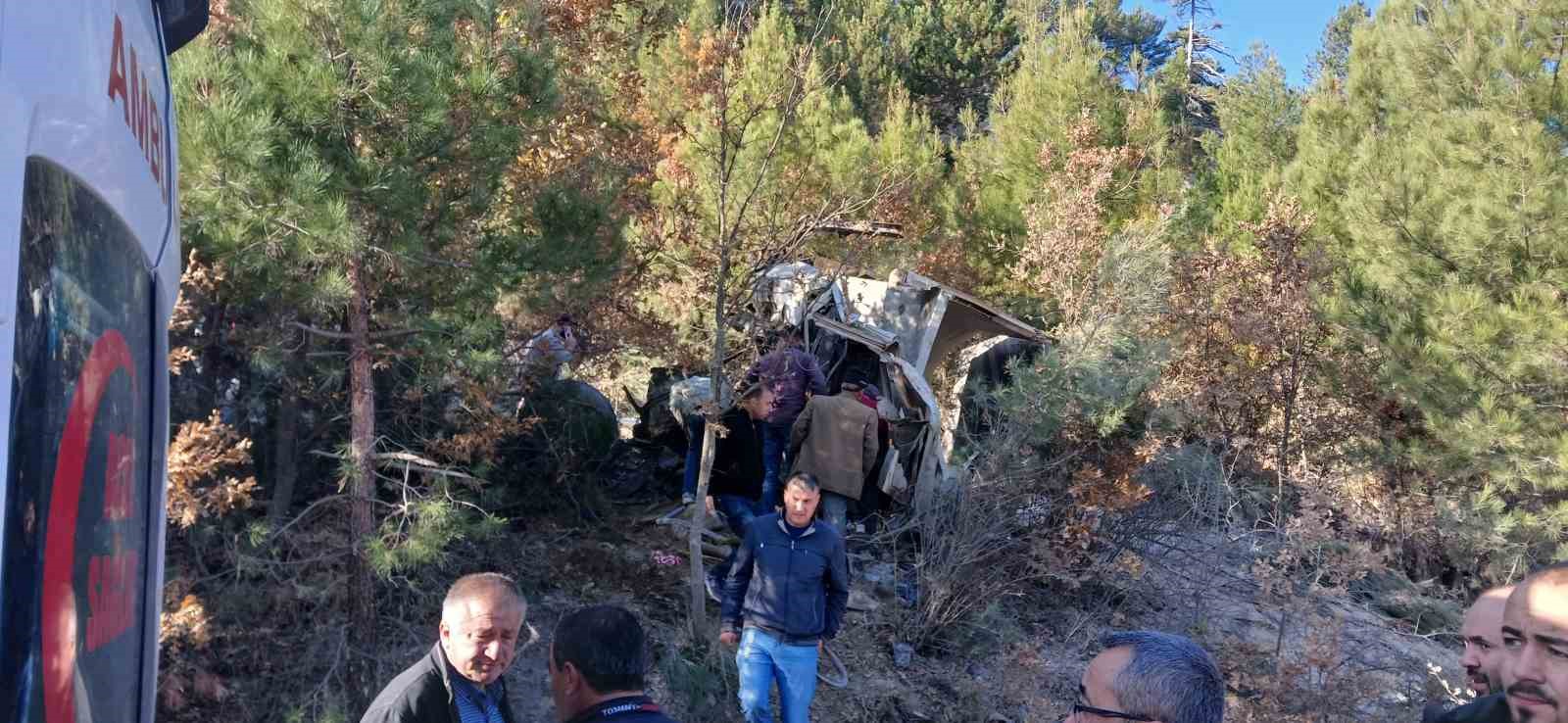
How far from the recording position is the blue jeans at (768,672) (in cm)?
531

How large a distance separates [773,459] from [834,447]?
452mm

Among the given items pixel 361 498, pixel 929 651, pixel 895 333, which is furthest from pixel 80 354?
pixel 895 333

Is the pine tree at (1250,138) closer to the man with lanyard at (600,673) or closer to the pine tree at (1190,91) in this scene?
the pine tree at (1190,91)

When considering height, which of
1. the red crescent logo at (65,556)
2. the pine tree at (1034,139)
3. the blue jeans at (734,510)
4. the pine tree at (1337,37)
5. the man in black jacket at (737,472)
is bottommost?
the red crescent logo at (65,556)

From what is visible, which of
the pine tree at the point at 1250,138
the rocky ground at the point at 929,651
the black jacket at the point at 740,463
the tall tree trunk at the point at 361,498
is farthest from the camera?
the pine tree at the point at 1250,138

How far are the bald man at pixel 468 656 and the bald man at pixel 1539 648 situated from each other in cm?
234

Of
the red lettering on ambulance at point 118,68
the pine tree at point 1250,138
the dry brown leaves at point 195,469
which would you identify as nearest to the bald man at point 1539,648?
the red lettering on ambulance at point 118,68

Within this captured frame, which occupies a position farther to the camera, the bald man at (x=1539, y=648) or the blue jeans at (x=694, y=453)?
the blue jeans at (x=694, y=453)

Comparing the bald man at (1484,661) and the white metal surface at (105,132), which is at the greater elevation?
the white metal surface at (105,132)

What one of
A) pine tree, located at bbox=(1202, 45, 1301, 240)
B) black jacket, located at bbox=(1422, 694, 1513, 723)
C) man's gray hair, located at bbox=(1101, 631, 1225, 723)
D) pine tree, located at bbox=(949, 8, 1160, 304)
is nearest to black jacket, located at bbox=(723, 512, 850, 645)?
black jacket, located at bbox=(1422, 694, 1513, 723)

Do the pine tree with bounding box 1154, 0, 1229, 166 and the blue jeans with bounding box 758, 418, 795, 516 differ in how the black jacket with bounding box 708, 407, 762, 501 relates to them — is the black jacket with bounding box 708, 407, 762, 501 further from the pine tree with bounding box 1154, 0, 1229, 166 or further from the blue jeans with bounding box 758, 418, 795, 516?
the pine tree with bounding box 1154, 0, 1229, 166

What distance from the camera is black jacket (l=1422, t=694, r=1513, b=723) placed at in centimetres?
274

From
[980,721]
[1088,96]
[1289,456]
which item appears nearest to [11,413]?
[980,721]

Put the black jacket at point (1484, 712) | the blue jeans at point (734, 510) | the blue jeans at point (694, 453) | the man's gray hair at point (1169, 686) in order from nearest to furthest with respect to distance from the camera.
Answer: the man's gray hair at point (1169, 686)
the black jacket at point (1484, 712)
the blue jeans at point (694, 453)
the blue jeans at point (734, 510)
